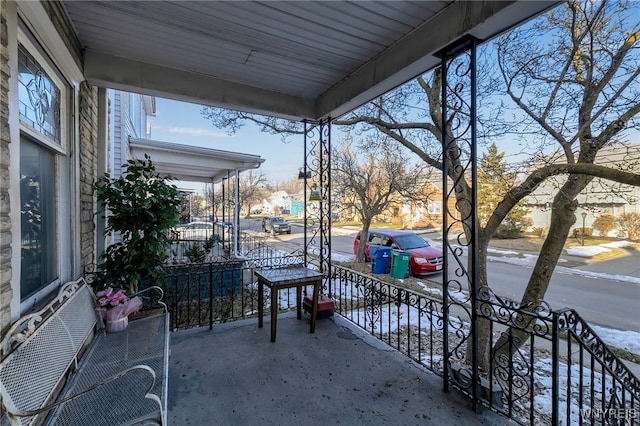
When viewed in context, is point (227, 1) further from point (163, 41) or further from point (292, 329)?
point (292, 329)

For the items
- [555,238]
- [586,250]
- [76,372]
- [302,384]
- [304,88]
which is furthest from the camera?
[586,250]

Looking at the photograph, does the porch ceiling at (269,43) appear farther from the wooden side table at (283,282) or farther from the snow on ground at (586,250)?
the snow on ground at (586,250)

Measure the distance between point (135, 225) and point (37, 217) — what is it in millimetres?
1008

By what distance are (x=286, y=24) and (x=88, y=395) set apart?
2830 millimetres

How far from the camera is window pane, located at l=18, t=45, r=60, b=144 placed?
182 cm

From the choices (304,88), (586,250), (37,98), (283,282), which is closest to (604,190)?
(304,88)

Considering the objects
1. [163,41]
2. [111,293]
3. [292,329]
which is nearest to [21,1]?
[163,41]

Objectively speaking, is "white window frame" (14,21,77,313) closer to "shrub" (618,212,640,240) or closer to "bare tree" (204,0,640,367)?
"bare tree" (204,0,640,367)

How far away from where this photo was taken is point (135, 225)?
307 cm

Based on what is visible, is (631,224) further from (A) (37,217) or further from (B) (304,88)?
(A) (37,217)

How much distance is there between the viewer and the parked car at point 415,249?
8.25 meters

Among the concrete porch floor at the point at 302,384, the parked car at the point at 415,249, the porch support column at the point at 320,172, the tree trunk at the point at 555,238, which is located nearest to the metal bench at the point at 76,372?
the concrete porch floor at the point at 302,384

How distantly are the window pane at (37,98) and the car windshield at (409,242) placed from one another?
7917 millimetres

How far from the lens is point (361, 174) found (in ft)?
33.8
